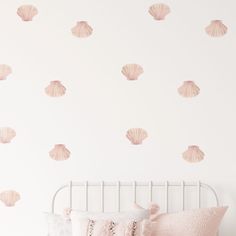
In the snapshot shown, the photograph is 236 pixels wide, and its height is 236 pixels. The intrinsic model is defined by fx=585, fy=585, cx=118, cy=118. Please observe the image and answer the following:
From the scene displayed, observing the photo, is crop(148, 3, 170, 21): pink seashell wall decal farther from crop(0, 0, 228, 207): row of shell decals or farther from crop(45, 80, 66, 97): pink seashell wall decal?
crop(45, 80, 66, 97): pink seashell wall decal

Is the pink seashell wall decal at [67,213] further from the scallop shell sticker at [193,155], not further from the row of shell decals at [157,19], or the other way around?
the row of shell decals at [157,19]

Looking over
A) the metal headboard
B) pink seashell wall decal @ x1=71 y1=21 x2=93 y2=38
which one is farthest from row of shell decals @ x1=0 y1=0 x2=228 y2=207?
the metal headboard

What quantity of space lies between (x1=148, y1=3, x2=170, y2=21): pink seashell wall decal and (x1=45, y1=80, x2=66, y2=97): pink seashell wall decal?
65 cm

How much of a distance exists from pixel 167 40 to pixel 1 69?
3.07 ft

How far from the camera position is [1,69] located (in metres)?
3.25

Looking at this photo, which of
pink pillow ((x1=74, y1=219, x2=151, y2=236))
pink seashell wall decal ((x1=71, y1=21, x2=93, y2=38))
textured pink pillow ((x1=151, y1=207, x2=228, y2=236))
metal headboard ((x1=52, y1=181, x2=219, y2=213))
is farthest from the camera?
pink seashell wall decal ((x1=71, y1=21, x2=93, y2=38))

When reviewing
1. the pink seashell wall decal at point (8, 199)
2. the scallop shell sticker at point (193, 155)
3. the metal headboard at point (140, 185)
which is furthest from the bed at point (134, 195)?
the pink seashell wall decal at point (8, 199)

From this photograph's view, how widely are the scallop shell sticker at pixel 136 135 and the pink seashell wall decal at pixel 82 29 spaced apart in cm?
59

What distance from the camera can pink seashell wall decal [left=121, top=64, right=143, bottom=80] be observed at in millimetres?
3232

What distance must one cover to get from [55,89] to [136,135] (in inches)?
20.3

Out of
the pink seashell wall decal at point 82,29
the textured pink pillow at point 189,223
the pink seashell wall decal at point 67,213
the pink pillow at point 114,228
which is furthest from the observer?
the pink seashell wall decal at point 82,29

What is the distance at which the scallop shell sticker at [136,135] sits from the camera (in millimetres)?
3209

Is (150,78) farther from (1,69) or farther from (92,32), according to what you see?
(1,69)

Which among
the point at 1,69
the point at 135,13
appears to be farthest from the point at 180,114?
the point at 1,69
